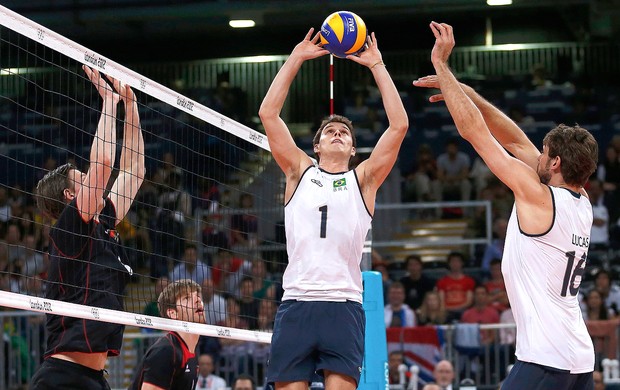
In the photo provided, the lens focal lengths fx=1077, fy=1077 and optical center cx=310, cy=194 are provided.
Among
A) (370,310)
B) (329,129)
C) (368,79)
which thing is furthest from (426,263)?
(329,129)

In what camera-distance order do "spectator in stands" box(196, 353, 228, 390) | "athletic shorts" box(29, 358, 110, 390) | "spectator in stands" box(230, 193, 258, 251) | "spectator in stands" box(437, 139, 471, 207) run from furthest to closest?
"spectator in stands" box(437, 139, 471, 207) → "spectator in stands" box(230, 193, 258, 251) → "spectator in stands" box(196, 353, 228, 390) → "athletic shorts" box(29, 358, 110, 390)

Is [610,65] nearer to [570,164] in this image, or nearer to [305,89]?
[305,89]

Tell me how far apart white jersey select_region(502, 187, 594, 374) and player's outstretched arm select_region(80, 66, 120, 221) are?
8.58 ft

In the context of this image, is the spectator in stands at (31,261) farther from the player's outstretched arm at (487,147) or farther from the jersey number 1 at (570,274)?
the jersey number 1 at (570,274)

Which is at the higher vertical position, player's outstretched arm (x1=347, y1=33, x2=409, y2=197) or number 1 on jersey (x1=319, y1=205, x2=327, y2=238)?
player's outstretched arm (x1=347, y1=33, x2=409, y2=197)

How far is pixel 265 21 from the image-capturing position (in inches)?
840

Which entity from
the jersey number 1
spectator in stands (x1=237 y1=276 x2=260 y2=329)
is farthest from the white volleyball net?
the jersey number 1

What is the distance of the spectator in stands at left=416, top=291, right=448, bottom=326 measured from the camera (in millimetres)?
14508

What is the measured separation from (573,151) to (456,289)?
31.8 feet

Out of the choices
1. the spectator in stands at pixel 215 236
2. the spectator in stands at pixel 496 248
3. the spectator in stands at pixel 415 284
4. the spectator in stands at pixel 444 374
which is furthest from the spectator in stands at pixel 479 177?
the spectator in stands at pixel 444 374

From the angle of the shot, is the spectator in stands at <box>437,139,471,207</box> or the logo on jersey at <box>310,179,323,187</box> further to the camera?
the spectator in stands at <box>437,139,471,207</box>

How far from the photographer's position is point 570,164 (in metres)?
5.98

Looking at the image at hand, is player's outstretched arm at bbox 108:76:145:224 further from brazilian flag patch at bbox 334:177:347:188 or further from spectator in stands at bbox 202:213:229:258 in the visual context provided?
spectator in stands at bbox 202:213:229:258

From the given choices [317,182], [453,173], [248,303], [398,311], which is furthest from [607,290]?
[317,182]
